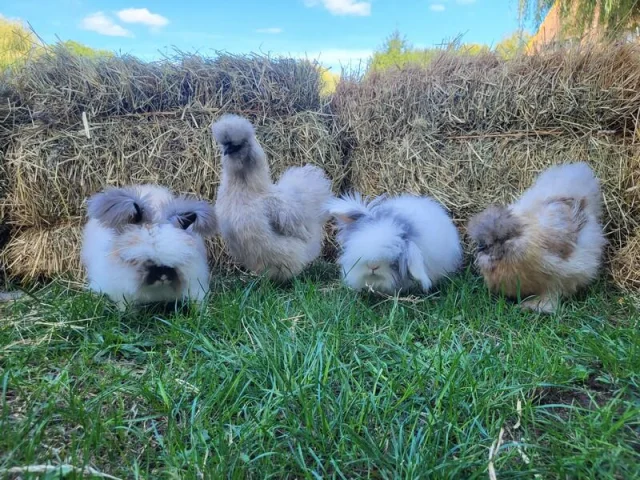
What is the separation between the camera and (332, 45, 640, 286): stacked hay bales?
3.24 metres

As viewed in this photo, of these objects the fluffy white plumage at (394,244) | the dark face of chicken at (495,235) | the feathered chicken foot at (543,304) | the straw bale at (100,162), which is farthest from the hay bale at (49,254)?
the feathered chicken foot at (543,304)

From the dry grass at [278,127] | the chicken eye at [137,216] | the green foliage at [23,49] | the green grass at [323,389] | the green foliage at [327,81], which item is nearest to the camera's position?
the green grass at [323,389]

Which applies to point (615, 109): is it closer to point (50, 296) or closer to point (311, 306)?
point (311, 306)

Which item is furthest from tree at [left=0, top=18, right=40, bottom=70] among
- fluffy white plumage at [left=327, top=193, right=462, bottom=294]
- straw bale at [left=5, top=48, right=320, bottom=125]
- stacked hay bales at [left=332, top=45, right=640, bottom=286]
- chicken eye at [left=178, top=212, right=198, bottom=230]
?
fluffy white plumage at [left=327, top=193, right=462, bottom=294]

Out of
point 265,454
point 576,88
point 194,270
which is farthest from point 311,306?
point 576,88

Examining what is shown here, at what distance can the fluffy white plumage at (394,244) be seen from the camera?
110 inches

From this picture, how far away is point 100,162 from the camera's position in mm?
3682

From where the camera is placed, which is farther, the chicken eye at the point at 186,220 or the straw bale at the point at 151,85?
the straw bale at the point at 151,85

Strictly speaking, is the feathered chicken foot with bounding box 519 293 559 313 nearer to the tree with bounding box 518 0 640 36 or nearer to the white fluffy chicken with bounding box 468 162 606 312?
the white fluffy chicken with bounding box 468 162 606 312

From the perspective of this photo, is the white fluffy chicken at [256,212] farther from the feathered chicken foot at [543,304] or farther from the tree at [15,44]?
the tree at [15,44]

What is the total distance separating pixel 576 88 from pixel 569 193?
0.90m

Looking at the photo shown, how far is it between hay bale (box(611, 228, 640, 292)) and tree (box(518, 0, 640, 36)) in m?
1.98

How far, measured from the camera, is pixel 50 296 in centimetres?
325

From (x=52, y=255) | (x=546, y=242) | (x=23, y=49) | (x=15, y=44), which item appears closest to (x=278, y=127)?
(x=52, y=255)
